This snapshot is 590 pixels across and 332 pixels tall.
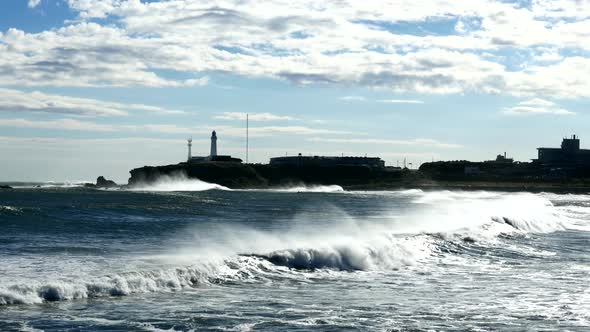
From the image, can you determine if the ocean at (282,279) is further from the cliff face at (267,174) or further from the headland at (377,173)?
the cliff face at (267,174)

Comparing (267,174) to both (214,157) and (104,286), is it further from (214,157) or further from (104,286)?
(104,286)

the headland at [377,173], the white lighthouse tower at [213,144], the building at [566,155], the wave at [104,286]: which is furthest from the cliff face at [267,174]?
the wave at [104,286]

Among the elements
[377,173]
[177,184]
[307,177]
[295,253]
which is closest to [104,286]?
[295,253]

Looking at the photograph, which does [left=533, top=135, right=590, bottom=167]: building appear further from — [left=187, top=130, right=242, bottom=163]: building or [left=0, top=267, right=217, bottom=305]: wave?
[left=0, top=267, right=217, bottom=305]: wave

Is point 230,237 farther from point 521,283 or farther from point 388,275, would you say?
point 521,283

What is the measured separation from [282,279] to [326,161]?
148154 mm

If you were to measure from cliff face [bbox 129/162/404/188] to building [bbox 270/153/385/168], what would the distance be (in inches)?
295

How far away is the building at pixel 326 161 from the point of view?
168m

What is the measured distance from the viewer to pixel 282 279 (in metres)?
20.7

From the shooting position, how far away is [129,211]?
46.6 meters

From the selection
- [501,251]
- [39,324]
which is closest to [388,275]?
[501,251]

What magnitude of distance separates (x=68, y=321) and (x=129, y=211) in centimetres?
3263

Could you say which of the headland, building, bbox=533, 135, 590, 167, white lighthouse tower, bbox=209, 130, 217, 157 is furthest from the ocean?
white lighthouse tower, bbox=209, 130, 217, 157

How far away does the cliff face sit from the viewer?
14700 cm
